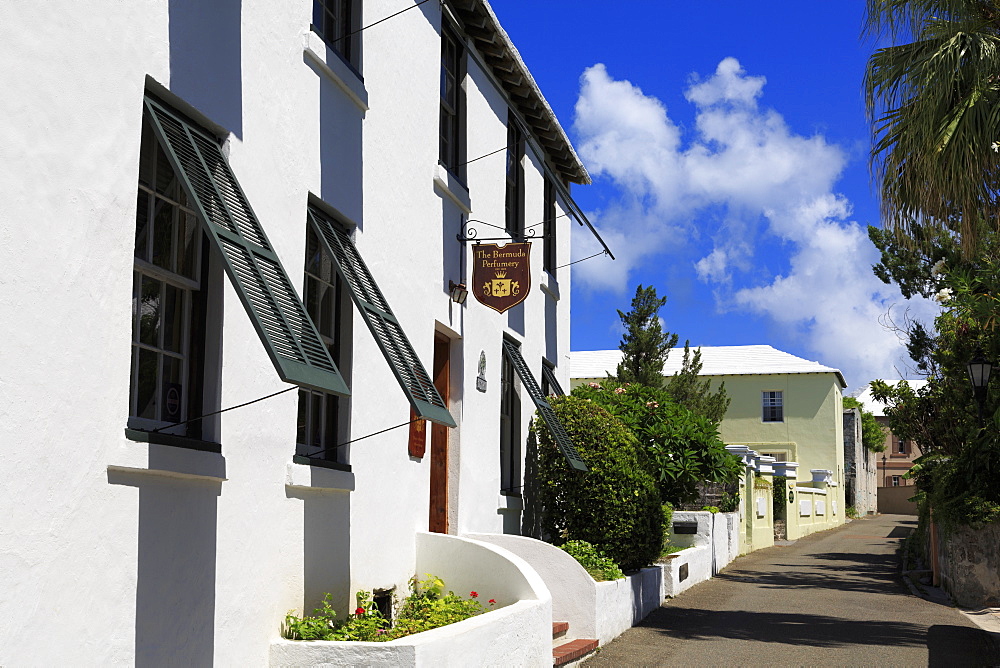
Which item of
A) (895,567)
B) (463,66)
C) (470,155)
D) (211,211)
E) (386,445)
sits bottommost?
(895,567)

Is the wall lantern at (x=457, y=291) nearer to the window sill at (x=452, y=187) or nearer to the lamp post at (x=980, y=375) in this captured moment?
the window sill at (x=452, y=187)

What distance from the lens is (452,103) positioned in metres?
11.7

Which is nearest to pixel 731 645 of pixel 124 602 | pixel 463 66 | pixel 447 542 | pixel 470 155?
pixel 447 542

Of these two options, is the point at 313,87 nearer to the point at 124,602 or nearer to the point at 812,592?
the point at 124,602

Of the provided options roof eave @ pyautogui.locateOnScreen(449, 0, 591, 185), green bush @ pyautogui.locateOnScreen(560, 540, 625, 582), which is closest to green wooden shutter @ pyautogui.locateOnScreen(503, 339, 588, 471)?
green bush @ pyautogui.locateOnScreen(560, 540, 625, 582)

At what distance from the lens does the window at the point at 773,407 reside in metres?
46.9

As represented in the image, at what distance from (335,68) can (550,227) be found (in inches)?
341

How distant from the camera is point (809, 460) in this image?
47250mm

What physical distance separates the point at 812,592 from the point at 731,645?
6797mm

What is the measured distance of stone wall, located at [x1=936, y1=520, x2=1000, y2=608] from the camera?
15328 mm

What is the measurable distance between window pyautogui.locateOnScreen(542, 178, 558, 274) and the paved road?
5.47 m

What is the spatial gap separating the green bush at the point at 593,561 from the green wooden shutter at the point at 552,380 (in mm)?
3071

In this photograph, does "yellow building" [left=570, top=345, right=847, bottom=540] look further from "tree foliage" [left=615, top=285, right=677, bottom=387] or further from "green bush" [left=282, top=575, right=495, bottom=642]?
"green bush" [left=282, top=575, right=495, bottom=642]

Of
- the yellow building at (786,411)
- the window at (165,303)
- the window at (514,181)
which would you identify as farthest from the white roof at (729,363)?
the window at (165,303)
